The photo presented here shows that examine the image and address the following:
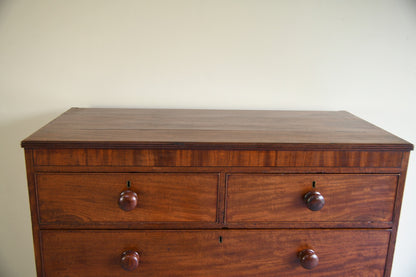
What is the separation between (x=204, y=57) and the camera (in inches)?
54.8

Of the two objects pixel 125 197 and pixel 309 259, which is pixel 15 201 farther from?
pixel 309 259

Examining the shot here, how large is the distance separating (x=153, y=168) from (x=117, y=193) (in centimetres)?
12

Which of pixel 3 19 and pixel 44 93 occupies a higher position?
pixel 3 19

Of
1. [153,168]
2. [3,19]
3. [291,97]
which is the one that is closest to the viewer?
[153,168]

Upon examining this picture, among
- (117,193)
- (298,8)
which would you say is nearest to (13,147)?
(117,193)

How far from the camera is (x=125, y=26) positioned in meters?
1.36

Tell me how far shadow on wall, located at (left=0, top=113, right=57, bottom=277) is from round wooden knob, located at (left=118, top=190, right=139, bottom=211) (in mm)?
627

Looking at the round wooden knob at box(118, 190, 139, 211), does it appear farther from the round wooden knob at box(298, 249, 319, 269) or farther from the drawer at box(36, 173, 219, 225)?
the round wooden knob at box(298, 249, 319, 269)

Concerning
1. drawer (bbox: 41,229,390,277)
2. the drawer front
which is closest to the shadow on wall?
drawer (bbox: 41,229,390,277)

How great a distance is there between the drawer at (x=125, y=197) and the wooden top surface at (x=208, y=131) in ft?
0.30

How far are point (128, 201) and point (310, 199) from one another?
1.56 feet

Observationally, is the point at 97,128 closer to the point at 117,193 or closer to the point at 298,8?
the point at 117,193

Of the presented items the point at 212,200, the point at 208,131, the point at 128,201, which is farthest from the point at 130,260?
the point at 208,131

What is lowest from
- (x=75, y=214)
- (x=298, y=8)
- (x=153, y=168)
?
(x=75, y=214)
